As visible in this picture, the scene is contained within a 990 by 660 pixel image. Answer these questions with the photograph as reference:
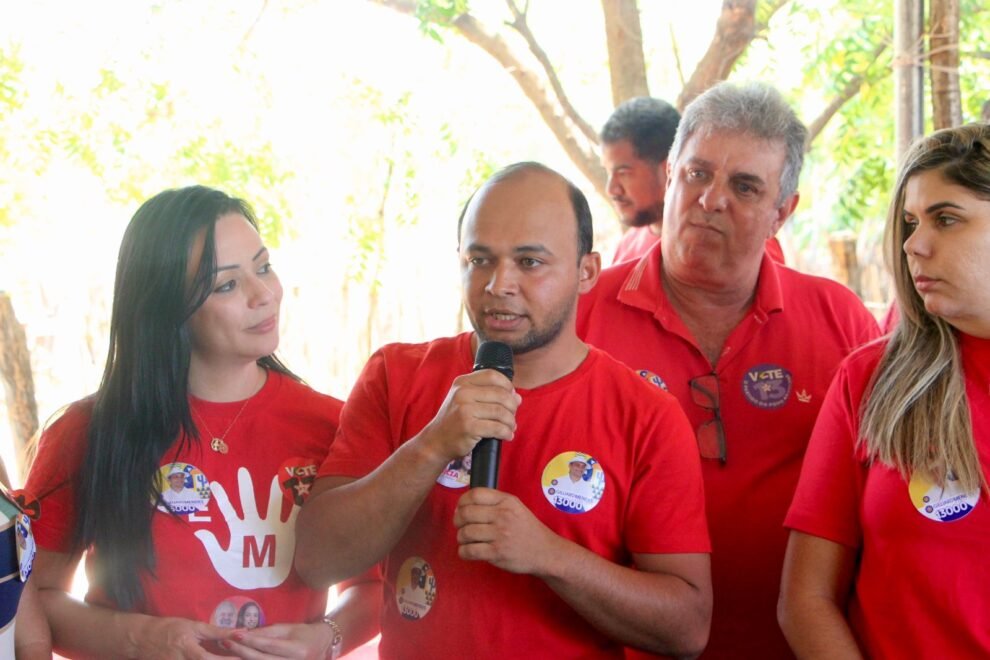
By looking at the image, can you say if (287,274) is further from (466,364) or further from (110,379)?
(466,364)

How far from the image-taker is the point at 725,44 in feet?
16.0

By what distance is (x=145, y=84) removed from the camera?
5.59 metres

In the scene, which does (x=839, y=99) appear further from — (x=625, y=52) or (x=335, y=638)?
(x=335, y=638)

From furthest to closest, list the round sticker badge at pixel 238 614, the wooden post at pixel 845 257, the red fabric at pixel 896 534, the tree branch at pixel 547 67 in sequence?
the wooden post at pixel 845 257 < the tree branch at pixel 547 67 < the round sticker badge at pixel 238 614 < the red fabric at pixel 896 534

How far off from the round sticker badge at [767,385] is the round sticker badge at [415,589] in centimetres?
101

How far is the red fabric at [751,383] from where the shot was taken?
257cm

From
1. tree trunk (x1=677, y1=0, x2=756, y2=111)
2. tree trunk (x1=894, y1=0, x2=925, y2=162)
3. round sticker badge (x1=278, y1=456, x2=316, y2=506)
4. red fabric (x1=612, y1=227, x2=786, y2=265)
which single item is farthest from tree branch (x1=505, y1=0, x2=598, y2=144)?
round sticker badge (x1=278, y1=456, x2=316, y2=506)

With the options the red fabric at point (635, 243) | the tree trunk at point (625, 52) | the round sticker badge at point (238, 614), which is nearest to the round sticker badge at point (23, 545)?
the round sticker badge at point (238, 614)

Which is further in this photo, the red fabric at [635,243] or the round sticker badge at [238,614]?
the red fabric at [635,243]

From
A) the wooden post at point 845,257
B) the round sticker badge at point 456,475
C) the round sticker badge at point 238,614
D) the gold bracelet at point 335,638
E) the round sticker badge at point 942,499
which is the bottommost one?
the gold bracelet at point 335,638

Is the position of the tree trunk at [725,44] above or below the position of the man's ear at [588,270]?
above

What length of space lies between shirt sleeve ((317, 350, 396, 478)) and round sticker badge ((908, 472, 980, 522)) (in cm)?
104

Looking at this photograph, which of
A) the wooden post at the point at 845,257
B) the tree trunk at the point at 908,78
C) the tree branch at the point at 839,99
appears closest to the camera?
the tree trunk at the point at 908,78

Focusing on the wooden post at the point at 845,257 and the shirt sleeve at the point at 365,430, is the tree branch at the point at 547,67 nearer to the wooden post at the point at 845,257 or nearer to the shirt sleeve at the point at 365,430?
the wooden post at the point at 845,257
